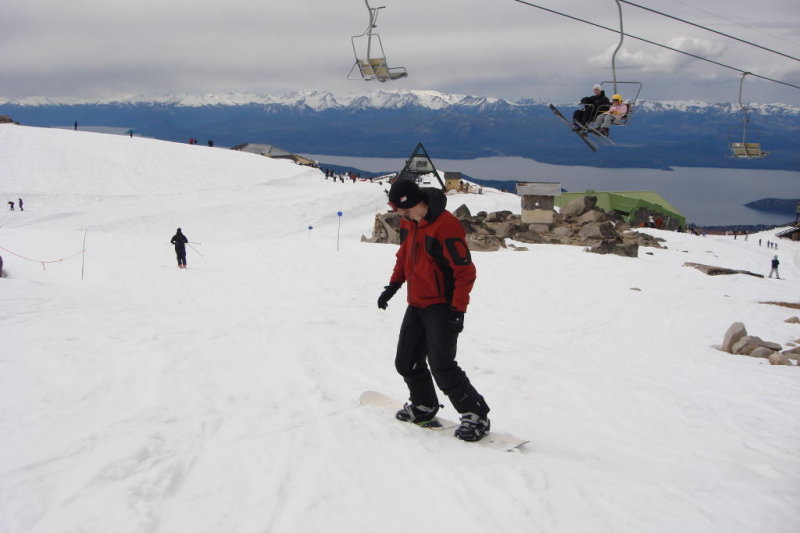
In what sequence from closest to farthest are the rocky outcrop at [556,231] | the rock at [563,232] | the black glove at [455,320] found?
the black glove at [455,320], the rocky outcrop at [556,231], the rock at [563,232]

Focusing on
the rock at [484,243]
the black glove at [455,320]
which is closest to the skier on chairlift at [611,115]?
the rock at [484,243]

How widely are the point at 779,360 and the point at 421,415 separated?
20.7ft

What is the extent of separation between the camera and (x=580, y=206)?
3372 cm

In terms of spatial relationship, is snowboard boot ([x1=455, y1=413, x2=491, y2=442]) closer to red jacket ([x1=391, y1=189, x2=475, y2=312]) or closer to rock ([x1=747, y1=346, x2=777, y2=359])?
red jacket ([x1=391, y1=189, x2=475, y2=312])

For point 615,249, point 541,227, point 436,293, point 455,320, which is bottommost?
point 615,249

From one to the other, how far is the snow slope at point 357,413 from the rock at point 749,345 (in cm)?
55

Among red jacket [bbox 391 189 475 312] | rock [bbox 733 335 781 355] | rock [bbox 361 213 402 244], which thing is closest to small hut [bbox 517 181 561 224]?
rock [bbox 361 213 402 244]

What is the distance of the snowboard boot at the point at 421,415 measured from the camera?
15.0 feet

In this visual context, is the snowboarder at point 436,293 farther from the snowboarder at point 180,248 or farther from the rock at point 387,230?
the rock at point 387,230

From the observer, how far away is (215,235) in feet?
115

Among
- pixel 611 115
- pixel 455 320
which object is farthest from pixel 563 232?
pixel 455 320

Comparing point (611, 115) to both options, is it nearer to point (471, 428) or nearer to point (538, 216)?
point (471, 428)

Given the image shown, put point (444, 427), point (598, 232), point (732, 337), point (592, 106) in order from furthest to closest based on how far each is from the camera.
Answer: point (598, 232) → point (592, 106) → point (732, 337) → point (444, 427)

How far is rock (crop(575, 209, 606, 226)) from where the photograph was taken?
31.6m
